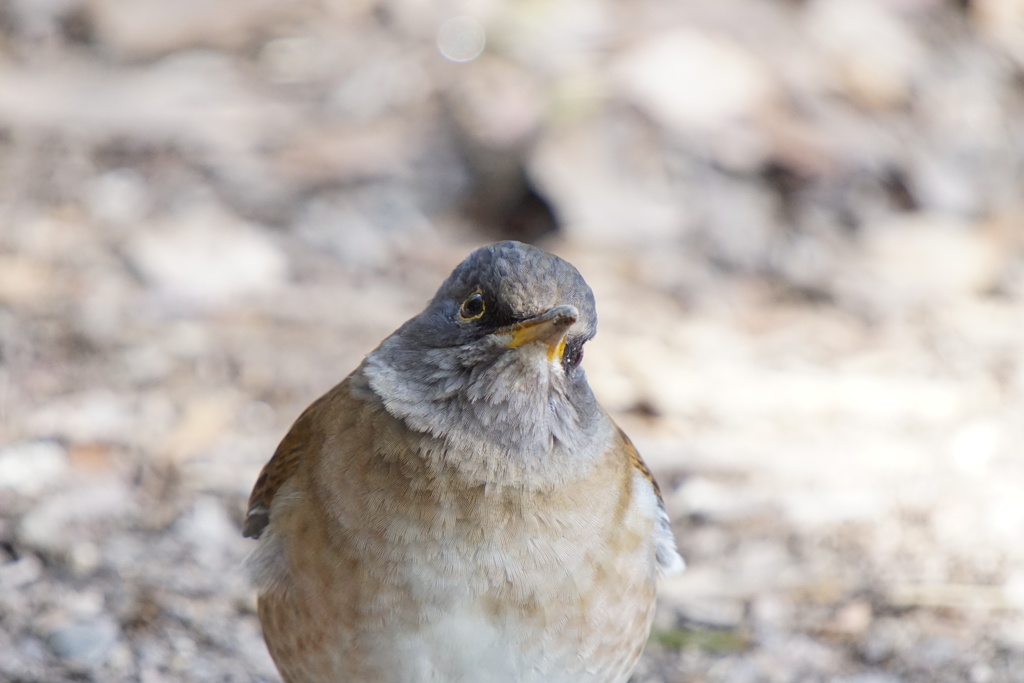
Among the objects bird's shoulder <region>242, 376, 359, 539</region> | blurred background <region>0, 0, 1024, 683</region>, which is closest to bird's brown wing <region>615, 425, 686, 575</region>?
blurred background <region>0, 0, 1024, 683</region>

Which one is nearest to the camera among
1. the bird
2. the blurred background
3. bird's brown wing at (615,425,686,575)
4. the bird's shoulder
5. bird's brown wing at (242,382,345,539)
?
the bird

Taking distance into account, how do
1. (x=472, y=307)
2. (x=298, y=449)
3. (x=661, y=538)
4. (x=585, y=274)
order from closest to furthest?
(x=472, y=307) → (x=298, y=449) → (x=661, y=538) → (x=585, y=274)

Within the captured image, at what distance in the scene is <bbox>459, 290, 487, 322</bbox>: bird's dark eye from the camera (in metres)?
3.81

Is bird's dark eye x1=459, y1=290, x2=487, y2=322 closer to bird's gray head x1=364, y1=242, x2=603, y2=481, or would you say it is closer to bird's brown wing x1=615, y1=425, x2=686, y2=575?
bird's gray head x1=364, y1=242, x2=603, y2=481

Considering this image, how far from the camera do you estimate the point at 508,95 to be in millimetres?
8539

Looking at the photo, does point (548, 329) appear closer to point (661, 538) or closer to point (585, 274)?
point (661, 538)

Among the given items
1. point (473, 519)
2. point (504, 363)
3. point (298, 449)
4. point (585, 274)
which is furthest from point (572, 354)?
point (585, 274)

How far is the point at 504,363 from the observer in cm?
371

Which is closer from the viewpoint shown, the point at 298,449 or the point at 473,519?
the point at 473,519

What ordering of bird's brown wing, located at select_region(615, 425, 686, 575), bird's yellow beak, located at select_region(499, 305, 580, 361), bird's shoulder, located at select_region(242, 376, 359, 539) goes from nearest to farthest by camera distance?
bird's yellow beak, located at select_region(499, 305, 580, 361) → bird's shoulder, located at select_region(242, 376, 359, 539) → bird's brown wing, located at select_region(615, 425, 686, 575)

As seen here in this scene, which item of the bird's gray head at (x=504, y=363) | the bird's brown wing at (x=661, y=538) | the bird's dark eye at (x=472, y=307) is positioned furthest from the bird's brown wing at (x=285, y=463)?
the bird's brown wing at (x=661, y=538)

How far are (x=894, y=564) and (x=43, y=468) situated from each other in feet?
12.9

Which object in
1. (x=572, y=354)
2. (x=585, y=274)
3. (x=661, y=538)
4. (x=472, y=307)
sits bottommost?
(x=661, y=538)

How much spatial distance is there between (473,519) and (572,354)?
63cm
